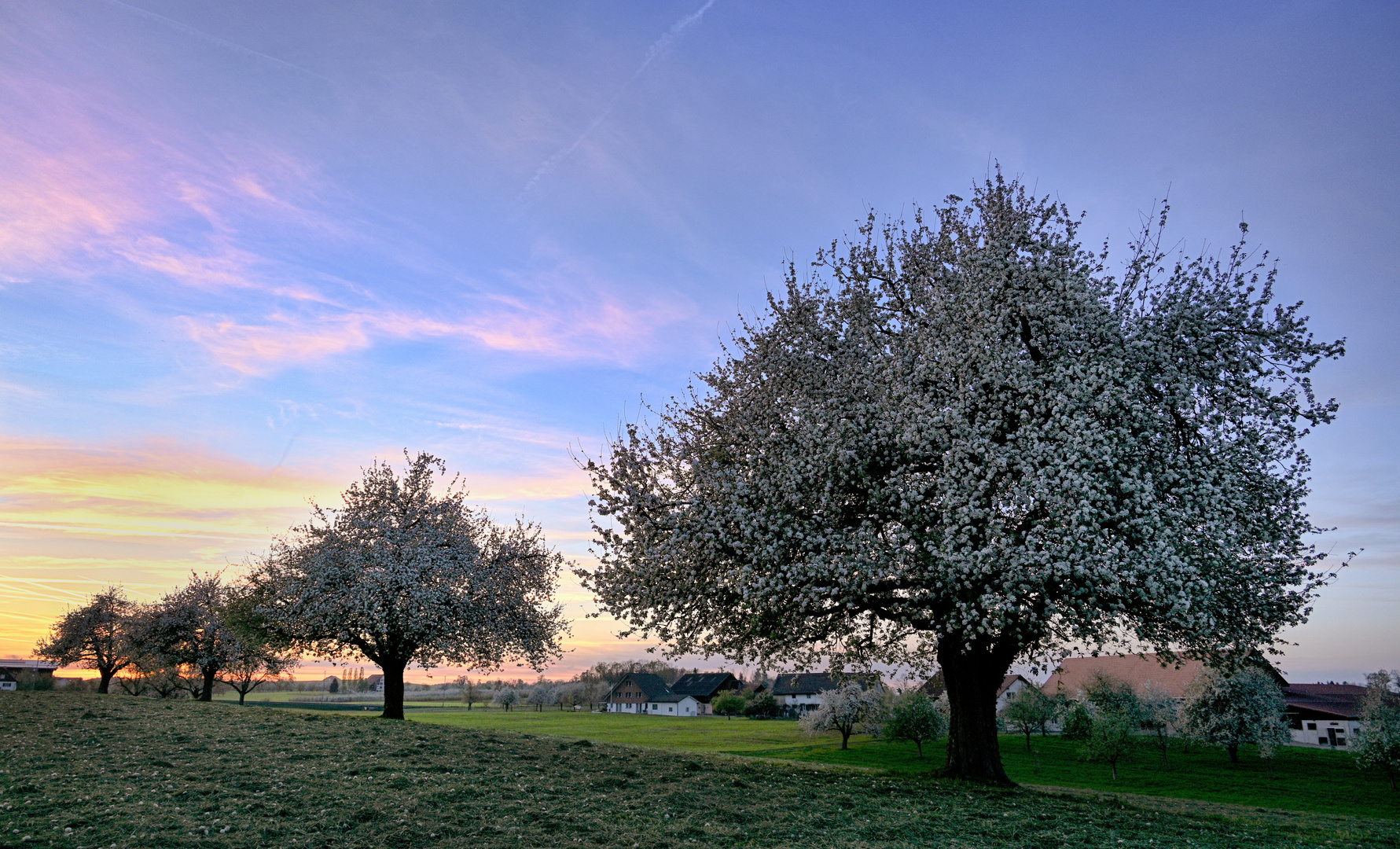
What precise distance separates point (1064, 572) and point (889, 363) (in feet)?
27.0

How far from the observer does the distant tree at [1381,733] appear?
5428cm

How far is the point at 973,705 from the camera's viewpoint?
25.2m

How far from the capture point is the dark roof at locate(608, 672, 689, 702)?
17350cm

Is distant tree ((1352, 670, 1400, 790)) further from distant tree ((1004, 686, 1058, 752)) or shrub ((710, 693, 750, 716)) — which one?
shrub ((710, 693, 750, 716))

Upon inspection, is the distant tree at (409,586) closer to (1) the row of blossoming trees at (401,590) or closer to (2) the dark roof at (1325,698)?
(1) the row of blossoming trees at (401,590)

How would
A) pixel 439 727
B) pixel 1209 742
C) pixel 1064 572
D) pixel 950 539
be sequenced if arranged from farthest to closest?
pixel 1209 742
pixel 439 727
pixel 950 539
pixel 1064 572

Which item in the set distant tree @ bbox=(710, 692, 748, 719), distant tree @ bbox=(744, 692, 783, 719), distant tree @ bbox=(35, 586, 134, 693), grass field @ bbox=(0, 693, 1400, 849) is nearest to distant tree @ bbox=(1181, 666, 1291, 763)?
grass field @ bbox=(0, 693, 1400, 849)

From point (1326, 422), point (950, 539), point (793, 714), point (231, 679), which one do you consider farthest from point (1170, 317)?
point (793, 714)

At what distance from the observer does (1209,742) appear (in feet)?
231

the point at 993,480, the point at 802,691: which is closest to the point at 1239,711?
the point at 993,480

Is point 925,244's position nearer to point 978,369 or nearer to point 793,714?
point 978,369

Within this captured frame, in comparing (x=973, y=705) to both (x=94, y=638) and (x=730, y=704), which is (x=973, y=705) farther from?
(x=730, y=704)

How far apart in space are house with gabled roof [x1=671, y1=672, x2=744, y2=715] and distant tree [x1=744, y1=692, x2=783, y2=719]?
25.0 meters

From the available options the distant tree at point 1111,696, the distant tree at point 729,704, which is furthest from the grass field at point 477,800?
the distant tree at point 729,704
